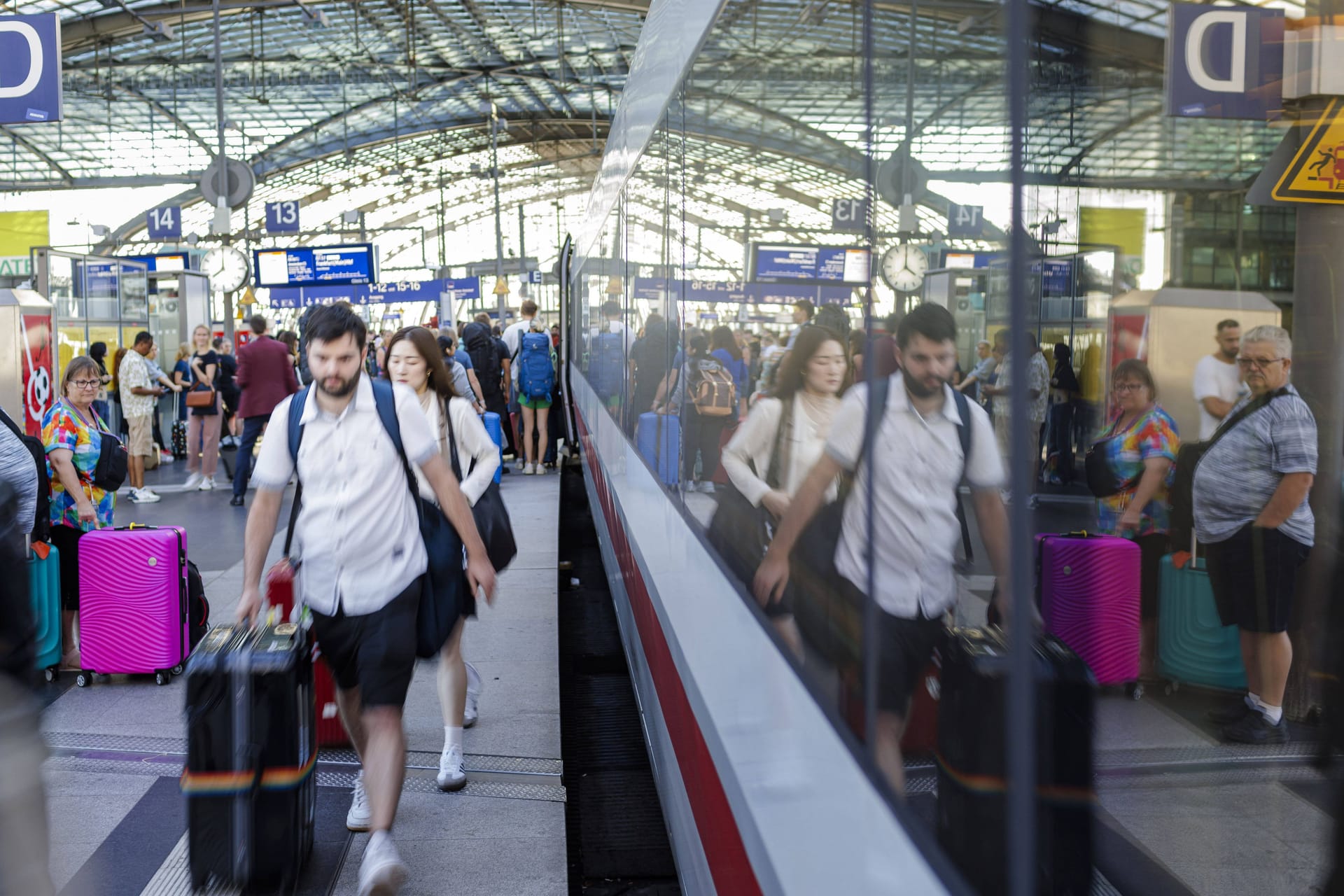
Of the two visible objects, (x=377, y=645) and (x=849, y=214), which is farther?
(x=377, y=645)

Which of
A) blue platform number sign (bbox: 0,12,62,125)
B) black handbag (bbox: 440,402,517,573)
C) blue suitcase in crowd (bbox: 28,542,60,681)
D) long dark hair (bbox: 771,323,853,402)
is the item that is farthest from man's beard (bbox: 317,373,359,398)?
blue platform number sign (bbox: 0,12,62,125)

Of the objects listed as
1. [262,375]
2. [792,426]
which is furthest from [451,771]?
[262,375]

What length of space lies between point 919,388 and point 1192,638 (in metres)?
0.38

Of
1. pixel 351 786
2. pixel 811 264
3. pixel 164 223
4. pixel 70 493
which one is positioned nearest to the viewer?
pixel 811 264

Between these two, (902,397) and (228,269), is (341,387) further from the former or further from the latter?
(228,269)

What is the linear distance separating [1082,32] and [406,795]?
156 inches

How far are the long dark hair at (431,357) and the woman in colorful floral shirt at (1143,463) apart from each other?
3572 mm

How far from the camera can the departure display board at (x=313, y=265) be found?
17.3 metres

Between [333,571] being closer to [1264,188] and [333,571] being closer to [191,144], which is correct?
[1264,188]

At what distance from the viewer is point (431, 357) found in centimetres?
452

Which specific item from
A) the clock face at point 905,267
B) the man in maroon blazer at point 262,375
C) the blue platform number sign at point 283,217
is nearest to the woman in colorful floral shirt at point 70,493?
the man in maroon blazer at point 262,375

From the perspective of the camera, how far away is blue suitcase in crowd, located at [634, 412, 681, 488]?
11.4 feet

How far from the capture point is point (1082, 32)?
1.12 meters

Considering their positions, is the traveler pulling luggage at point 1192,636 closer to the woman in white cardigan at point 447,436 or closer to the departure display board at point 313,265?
the woman in white cardigan at point 447,436
